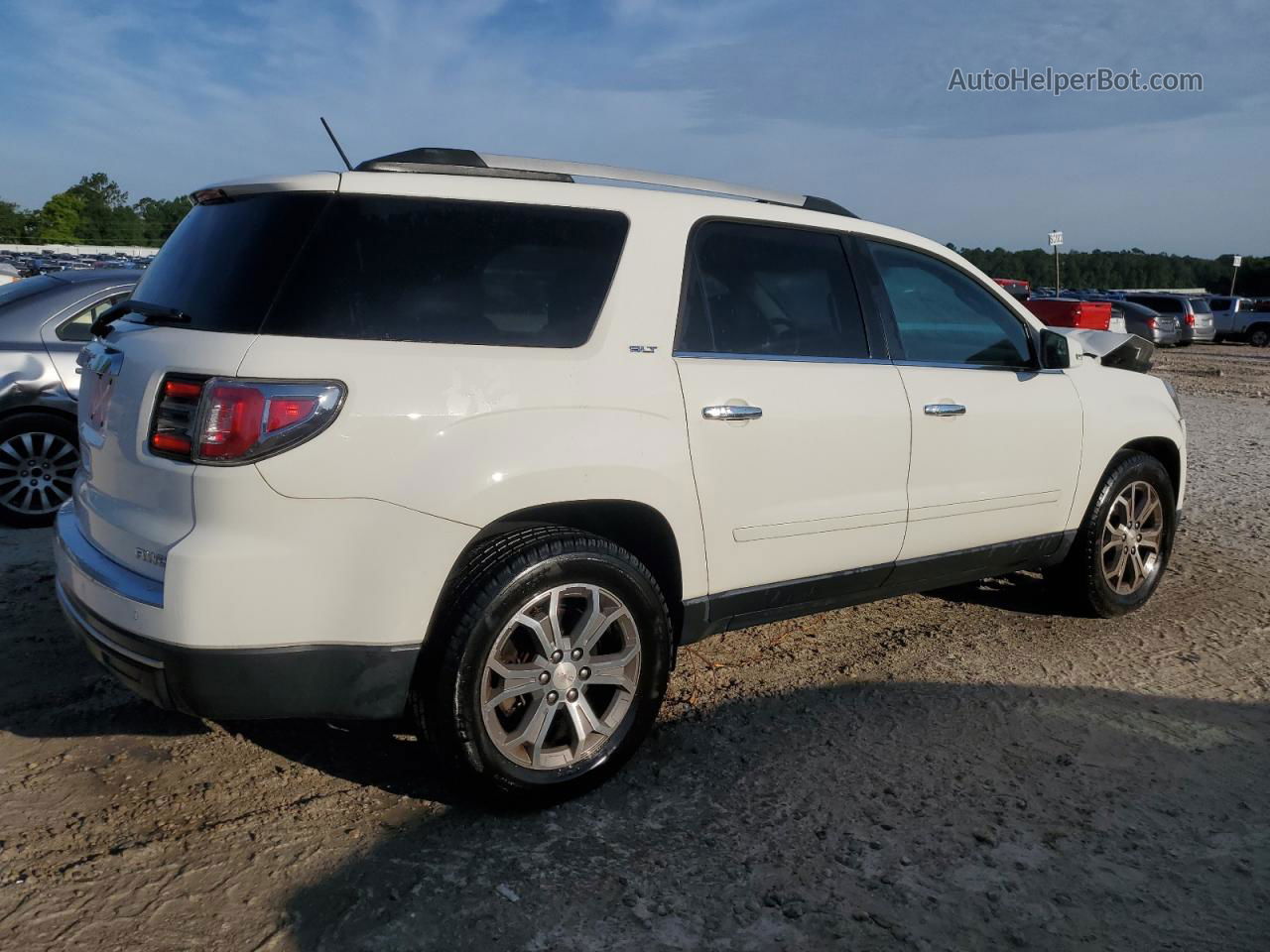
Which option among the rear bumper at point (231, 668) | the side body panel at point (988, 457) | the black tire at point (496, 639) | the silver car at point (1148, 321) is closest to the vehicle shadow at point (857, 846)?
the black tire at point (496, 639)

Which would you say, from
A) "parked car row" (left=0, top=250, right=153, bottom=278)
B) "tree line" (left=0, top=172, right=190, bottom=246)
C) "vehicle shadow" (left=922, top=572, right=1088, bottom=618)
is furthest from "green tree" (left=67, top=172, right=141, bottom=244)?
"vehicle shadow" (left=922, top=572, right=1088, bottom=618)

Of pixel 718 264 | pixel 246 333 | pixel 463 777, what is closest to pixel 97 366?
pixel 246 333

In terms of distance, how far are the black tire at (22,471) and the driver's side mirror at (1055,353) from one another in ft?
17.3

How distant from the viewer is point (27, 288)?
6.58 meters

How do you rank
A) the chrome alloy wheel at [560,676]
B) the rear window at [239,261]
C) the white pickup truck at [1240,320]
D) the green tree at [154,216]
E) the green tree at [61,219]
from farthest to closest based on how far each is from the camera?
the green tree at [61,219], the green tree at [154,216], the white pickup truck at [1240,320], the chrome alloy wheel at [560,676], the rear window at [239,261]

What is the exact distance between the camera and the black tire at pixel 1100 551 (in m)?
4.95

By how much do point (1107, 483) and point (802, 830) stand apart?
2.69 m

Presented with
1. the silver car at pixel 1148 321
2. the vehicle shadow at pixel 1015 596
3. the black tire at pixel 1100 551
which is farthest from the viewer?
the silver car at pixel 1148 321

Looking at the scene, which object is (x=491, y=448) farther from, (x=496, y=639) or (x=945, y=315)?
(x=945, y=315)

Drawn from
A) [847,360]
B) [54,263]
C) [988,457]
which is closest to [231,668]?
[847,360]

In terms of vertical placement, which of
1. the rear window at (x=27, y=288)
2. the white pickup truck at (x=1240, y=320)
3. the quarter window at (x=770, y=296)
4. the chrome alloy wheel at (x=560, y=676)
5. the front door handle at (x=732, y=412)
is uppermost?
the rear window at (x=27, y=288)

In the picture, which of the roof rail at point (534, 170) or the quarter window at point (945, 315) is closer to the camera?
the roof rail at point (534, 170)

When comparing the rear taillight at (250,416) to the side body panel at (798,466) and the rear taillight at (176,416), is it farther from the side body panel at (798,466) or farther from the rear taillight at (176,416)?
the side body panel at (798,466)

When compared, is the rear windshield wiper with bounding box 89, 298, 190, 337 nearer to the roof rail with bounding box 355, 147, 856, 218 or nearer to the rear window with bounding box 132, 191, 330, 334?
the rear window with bounding box 132, 191, 330, 334
